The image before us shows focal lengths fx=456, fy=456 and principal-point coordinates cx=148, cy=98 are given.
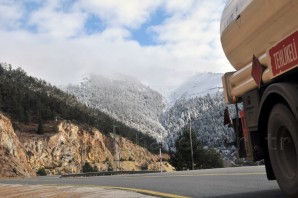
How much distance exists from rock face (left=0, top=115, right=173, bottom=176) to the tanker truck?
59.9 meters

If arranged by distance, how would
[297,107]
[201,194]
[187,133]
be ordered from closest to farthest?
[297,107], [201,194], [187,133]

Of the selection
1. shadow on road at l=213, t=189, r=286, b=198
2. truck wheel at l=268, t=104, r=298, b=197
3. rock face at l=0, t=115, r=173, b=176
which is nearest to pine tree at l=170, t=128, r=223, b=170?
rock face at l=0, t=115, r=173, b=176

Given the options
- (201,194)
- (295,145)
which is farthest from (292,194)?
(201,194)

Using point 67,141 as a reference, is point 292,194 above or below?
below

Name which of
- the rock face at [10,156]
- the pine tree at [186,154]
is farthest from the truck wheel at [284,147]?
the pine tree at [186,154]

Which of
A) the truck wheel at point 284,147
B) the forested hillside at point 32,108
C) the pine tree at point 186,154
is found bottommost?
the truck wheel at point 284,147

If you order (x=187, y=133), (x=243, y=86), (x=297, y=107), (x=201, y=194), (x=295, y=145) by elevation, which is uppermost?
(x=187, y=133)

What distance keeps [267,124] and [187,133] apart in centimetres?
6465

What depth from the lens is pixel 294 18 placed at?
5.25 m

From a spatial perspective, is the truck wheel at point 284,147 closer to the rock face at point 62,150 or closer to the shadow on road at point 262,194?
the shadow on road at point 262,194

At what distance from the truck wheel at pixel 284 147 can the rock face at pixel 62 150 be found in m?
61.1

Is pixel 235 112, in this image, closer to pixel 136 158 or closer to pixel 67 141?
pixel 67 141

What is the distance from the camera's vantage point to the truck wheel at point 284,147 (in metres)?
5.32

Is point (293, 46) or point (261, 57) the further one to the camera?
point (261, 57)
